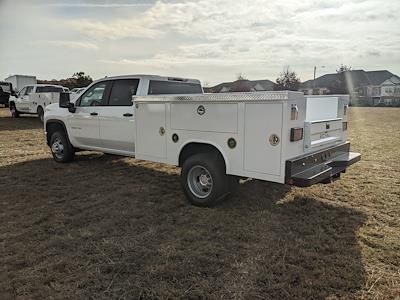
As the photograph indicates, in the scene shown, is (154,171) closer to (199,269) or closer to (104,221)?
(104,221)

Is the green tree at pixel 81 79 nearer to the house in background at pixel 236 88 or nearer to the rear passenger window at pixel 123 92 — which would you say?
the house in background at pixel 236 88

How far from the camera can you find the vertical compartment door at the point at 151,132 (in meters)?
5.50

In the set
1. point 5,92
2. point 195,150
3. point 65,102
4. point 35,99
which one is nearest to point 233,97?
point 195,150

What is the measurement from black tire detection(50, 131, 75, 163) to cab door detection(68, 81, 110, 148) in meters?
0.27

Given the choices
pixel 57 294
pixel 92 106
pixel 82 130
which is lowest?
pixel 57 294

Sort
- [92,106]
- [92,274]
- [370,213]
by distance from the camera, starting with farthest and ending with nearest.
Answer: [92,106]
[370,213]
[92,274]

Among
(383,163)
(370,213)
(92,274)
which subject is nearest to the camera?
(92,274)

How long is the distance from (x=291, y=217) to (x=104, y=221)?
7.88ft

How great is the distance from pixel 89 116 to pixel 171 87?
1781 millimetres

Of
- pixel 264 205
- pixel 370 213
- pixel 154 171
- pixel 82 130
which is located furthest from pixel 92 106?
pixel 370 213

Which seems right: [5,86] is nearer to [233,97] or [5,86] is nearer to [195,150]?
[195,150]

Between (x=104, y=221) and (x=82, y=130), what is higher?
(x=82, y=130)

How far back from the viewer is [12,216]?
15.5 ft

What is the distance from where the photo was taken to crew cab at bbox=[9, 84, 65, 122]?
17.4 meters
